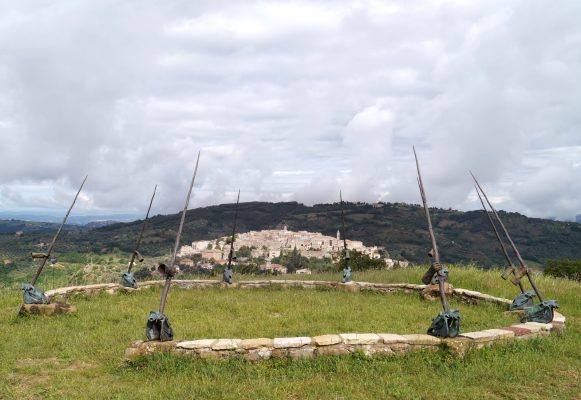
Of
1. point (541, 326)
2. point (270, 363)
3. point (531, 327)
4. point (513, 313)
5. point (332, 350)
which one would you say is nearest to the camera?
point (270, 363)

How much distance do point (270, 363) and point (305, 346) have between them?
75 centimetres

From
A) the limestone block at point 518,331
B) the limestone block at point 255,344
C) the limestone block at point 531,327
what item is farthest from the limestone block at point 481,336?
the limestone block at point 255,344

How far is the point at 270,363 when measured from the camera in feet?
24.6

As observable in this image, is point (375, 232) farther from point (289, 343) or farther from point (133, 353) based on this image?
point (133, 353)

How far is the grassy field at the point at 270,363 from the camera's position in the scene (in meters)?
6.30

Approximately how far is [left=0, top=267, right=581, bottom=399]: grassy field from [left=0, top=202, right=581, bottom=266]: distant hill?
56874 millimetres

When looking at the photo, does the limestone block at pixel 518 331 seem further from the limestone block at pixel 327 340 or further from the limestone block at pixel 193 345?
the limestone block at pixel 193 345

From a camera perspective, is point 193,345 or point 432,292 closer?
point 193,345

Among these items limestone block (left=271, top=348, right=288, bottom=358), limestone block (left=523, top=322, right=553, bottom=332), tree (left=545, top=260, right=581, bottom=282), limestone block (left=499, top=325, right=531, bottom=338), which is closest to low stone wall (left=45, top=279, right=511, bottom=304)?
limestone block (left=523, top=322, right=553, bottom=332)

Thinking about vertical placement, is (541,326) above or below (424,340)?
above

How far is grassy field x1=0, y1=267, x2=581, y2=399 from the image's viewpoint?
20.7ft

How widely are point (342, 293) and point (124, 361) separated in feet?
33.3

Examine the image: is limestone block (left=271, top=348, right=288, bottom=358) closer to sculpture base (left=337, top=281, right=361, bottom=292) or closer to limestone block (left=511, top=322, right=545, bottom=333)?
limestone block (left=511, top=322, right=545, bottom=333)

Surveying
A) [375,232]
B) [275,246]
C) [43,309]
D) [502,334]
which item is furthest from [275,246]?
[502,334]
